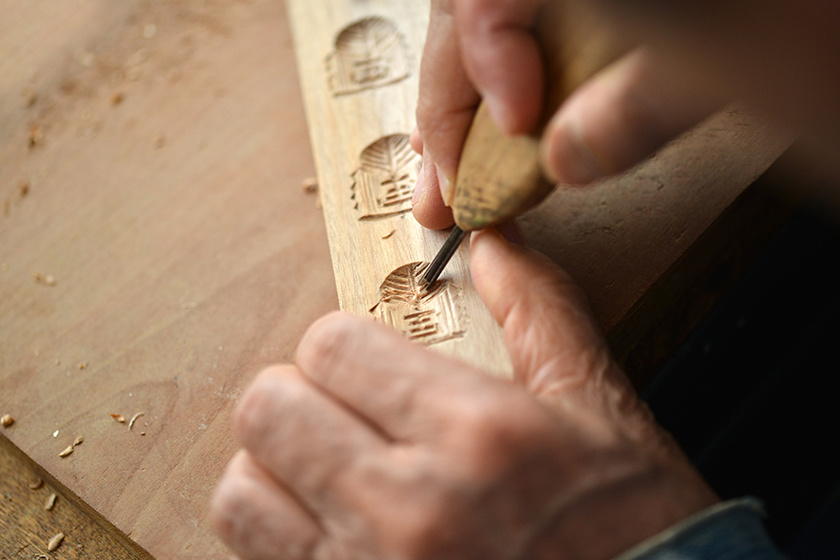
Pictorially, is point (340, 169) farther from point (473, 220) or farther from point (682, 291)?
point (682, 291)

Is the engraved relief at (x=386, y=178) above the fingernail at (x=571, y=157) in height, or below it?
below

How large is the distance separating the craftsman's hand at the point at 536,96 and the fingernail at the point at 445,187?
3cm

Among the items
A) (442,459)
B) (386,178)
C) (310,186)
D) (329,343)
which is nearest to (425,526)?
(442,459)

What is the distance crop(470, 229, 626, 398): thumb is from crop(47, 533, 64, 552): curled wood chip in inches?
30.2

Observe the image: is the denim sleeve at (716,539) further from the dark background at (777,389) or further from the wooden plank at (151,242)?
the wooden plank at (151,242)

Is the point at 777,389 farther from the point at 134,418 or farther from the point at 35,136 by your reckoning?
the point at 35,136

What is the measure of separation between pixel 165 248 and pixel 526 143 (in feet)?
2.66

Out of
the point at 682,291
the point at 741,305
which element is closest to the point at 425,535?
the point at 682,291

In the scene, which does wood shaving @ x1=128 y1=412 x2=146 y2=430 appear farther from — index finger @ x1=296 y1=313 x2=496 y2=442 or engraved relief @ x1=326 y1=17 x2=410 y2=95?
engraved relief @ x1=326 y1=17 x2=410 y2=95

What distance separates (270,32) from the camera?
1.54 meters

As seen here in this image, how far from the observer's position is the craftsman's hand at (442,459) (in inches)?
23.3

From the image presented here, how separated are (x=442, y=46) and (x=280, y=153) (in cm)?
61

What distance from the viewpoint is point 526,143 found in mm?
697

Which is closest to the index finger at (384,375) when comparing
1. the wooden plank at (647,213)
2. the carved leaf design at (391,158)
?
the wooden plank at (647,213)
